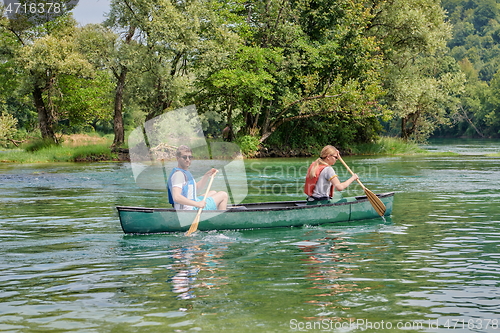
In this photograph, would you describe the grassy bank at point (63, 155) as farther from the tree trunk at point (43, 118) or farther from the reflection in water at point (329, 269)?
the reflection in water at point (329, 269)

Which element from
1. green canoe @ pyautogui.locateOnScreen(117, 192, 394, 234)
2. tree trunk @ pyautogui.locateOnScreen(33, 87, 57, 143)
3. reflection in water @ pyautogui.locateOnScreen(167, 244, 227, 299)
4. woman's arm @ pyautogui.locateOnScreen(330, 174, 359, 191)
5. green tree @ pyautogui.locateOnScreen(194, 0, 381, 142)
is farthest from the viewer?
tree trunk @ pyautogui.locateOnScreen(33, 87, 57, 143)

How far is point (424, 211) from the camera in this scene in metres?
12.5

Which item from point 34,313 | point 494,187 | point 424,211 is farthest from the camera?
point 494,187

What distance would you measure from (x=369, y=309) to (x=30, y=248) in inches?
215

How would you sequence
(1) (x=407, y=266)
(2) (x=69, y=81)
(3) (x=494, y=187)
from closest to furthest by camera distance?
(1) (x=407, y=266) → (3) (x=494, y=187) → (2) (x=69, y=81)

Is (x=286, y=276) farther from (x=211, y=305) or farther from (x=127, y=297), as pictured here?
(x=127, y=297)

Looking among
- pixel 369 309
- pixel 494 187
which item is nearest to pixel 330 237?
pixel 369 309

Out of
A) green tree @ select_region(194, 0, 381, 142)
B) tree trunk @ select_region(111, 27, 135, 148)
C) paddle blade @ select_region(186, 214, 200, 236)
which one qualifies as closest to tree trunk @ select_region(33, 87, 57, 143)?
tree trunk @ select_region(111, 27, 135, 148)

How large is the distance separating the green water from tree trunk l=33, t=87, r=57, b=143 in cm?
2135

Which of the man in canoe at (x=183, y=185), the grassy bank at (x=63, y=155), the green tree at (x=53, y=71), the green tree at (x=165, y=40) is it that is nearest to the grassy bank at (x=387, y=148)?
the green tree at (x=165, y=40)

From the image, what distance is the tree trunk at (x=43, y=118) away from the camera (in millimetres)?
33188

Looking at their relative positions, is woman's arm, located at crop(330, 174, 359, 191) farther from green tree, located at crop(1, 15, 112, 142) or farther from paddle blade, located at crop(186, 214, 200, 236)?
green tree, located at crop(1, 15, 112, 142)

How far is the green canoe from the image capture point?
31.2 ft

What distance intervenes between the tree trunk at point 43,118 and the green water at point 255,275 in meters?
21.3
